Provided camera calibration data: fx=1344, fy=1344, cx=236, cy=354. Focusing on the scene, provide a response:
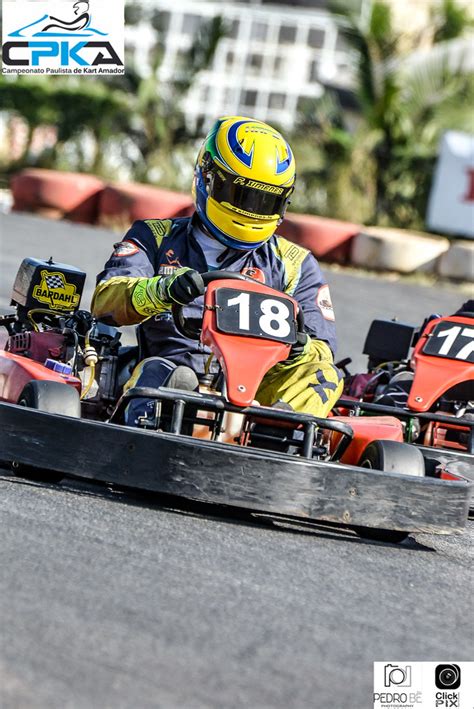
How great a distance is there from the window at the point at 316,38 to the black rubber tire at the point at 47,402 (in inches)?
1366

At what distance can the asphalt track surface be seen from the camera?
2674 millimetres

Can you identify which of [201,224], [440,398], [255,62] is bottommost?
[440,398]

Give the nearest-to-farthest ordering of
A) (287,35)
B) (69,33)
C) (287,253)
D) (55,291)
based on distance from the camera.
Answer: (287,253), (55,291), (69,33), (287,35)

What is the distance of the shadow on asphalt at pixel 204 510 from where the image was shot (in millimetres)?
4355

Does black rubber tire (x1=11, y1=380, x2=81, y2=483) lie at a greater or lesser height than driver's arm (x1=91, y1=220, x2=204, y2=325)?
lesser

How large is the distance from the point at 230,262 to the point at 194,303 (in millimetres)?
305

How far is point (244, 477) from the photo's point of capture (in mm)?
4098

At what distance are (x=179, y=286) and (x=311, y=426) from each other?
25.5 inches

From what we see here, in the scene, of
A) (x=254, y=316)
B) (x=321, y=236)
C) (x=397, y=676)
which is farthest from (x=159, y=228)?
(x=321, y=236)

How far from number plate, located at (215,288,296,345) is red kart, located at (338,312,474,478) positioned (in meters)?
0.74

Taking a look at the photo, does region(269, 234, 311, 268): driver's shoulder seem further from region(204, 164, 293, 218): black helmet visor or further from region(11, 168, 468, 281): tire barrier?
region(11, 168, 468, 281): tire barrier

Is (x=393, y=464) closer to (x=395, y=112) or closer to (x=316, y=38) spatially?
(x=395, y=112)

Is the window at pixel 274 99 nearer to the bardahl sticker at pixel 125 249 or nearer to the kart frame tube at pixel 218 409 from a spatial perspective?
the bardahl sticker at pixel 125 249

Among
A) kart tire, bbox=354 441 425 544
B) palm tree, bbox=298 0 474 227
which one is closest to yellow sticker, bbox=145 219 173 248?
kart tire, bbox=354 441 425 544
